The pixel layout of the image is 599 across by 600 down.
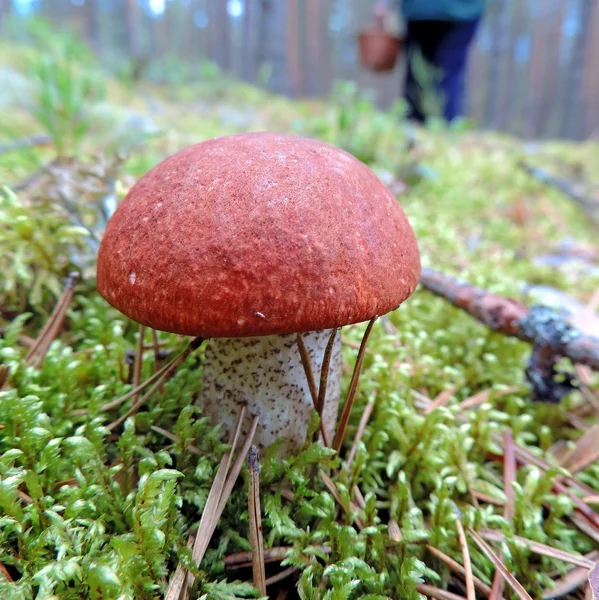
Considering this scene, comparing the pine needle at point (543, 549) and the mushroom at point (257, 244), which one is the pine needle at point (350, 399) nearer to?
the mushroom at point (257, 244)

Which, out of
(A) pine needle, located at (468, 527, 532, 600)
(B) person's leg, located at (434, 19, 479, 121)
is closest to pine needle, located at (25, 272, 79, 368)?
(A) pine needle, located at (468, 527, 532, 600)

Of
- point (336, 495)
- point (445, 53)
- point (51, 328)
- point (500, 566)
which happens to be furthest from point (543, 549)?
point (445, 53)

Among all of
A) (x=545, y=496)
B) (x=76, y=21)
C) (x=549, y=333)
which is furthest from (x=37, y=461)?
(x=76, y=21)

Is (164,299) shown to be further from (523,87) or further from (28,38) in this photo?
(523,87)

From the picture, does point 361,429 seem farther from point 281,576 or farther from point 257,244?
point 257,244

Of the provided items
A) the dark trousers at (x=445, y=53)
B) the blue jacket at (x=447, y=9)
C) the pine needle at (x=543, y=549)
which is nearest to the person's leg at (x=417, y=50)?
the dark trousers at (x=445, y=53)

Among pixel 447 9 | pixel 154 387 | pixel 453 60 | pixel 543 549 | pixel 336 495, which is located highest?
pixel 447 9
